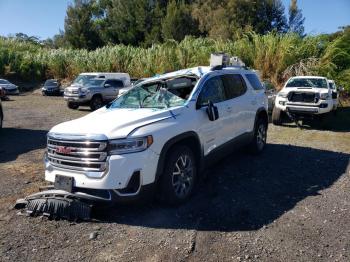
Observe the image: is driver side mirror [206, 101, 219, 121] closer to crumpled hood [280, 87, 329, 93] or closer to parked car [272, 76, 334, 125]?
parked car [272, 76, 334, 125]

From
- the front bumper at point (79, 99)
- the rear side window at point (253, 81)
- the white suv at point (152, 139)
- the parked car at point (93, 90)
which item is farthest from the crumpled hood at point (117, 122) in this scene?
the parked car at point (93, 90)

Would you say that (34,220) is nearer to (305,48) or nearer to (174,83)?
(174,83)

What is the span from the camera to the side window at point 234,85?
6.77 m

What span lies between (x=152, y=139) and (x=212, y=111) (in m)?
1.41

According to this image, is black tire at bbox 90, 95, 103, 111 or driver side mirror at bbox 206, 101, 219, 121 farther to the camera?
black tire at bbox 90, 95, 103, 111

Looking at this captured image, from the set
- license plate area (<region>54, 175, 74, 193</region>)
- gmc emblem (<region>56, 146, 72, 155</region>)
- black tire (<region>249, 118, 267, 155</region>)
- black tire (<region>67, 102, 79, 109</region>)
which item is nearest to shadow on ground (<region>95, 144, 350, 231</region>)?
black tire (<region>249, 118, 267, 155</region>)

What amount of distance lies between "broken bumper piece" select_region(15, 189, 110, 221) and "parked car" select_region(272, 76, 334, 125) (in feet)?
30.8

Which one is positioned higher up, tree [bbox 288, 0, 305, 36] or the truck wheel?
tree [bbox 288, 0, 305, 36]

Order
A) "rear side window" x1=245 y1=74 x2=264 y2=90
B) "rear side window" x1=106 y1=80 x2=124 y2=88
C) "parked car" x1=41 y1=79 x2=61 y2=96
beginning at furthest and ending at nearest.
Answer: "parked car" x1=41 y1=79 x2=61 y2=96 < "rear side window" x1=106 y1=80 x2=124 y2=88 < "rear side window" x1=245 y1=74 x2=264 y2=90

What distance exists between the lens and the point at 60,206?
4.85 metres

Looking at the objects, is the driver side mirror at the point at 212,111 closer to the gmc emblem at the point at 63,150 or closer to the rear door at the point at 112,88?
the gmc emblem at the point at 63,150

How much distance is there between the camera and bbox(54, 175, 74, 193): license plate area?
15.7ft

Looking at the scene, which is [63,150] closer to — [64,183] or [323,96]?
[64,183]

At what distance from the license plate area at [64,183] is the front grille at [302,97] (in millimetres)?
9610
